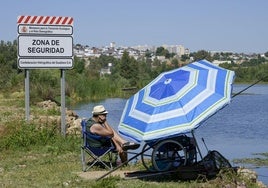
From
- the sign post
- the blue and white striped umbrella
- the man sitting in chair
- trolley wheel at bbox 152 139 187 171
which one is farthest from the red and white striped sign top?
trolley wheel at bbox 152 139 187 171

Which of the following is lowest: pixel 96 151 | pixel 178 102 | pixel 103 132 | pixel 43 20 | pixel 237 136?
pixel 237 136

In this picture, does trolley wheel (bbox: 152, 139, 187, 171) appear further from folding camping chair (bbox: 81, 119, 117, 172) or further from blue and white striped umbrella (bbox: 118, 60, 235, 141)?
folding camping chair (bbox: 81, 119, 117, 172)

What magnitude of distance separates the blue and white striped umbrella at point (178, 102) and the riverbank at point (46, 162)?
715mm

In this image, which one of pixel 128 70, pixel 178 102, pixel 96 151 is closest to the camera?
pixel 178 102

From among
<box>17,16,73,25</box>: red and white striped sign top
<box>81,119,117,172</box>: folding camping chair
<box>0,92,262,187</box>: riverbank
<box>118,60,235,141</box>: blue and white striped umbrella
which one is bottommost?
<box>0,92,262,187</box>: riverbank

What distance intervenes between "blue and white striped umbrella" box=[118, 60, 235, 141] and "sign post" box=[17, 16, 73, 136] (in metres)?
4.91

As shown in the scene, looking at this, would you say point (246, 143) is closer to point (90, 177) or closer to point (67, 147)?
point (67, 147)

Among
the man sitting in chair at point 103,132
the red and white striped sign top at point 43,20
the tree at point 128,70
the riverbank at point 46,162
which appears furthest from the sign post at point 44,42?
the tree at point 128,70

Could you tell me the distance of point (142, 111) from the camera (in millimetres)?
8164

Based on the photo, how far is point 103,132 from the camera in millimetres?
8992

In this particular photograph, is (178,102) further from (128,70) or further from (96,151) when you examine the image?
(128,70)

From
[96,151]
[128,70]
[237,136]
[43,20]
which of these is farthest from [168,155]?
[128,70]

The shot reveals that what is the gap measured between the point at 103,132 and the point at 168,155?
119 cm

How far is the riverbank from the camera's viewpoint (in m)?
7.86
